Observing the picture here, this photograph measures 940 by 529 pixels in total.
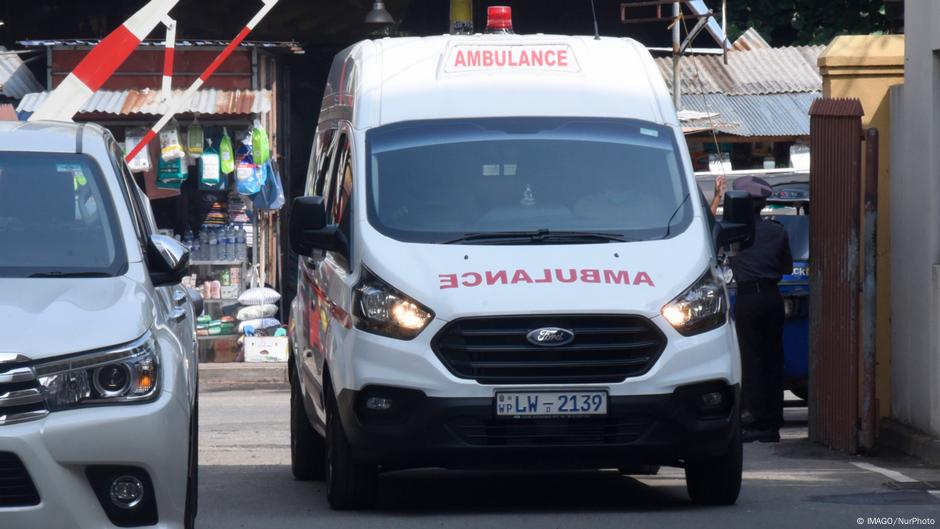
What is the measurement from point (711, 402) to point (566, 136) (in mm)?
1681

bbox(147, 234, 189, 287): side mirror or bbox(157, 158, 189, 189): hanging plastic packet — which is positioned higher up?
bbox(147, 234, 189, 287): side mirror

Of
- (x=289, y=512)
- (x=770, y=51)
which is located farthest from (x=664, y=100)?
(x=770, y=51)

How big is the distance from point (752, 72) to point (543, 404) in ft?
56.8

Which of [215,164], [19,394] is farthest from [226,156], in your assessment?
[19,394]

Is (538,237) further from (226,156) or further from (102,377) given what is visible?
(226,156)

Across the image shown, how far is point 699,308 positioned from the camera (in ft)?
25.7

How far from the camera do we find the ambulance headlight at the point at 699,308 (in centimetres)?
775

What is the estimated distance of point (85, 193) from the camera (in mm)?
6621

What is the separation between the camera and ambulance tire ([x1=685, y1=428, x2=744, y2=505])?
8062 mm

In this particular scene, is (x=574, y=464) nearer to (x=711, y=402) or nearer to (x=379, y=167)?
(x=711, y=402)

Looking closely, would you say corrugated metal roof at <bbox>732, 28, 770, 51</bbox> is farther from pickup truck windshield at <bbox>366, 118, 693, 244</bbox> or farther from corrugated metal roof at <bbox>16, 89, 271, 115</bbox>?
pickup truck windshield at <bbox>366, 118, 693, 244</bbox>

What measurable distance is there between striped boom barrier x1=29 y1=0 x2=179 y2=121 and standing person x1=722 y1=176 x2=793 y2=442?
5.29 m

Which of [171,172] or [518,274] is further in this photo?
[171,172]

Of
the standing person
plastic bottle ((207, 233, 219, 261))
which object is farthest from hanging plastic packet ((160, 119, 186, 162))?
the standing person
